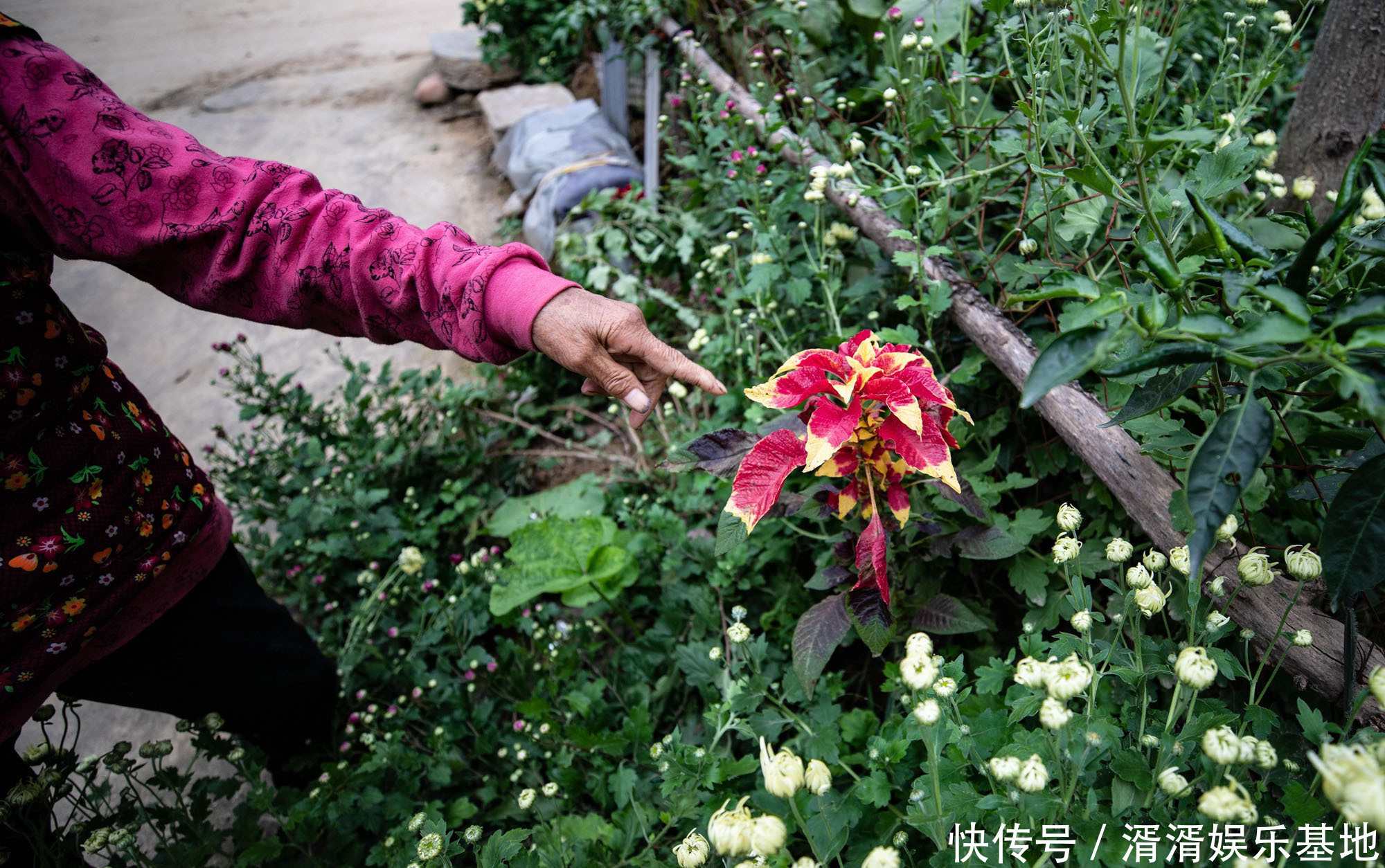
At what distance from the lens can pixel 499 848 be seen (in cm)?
114

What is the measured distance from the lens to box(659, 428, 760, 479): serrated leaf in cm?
141

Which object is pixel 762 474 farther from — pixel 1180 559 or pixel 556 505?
pixel 556 505

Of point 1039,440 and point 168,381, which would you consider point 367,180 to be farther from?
point 1039,440

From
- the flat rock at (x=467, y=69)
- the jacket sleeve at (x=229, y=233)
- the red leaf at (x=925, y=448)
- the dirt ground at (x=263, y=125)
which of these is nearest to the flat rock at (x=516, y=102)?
the dirt ground at (x=263, y=125)

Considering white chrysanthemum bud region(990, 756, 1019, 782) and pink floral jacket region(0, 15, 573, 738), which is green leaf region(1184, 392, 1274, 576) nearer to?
white chrysanthemum bud region(990, 756, 1019, 782)

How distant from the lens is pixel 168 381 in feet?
12.1

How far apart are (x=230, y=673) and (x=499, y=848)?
2.85ft

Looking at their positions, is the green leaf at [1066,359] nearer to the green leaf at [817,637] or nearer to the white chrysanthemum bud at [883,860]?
the white chrysanthemum bud at [883,860]

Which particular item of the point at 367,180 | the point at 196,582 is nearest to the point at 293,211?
the point at 196,582

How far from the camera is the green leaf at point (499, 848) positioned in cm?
112

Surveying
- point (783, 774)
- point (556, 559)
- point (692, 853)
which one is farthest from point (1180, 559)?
point (556, 559)

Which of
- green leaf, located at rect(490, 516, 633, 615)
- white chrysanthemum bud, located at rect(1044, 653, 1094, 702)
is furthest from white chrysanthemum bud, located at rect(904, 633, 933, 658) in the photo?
green leaf, located at rect(490, 516, 633, 615)

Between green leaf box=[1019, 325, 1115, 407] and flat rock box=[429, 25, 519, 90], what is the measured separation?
6143 millimetres

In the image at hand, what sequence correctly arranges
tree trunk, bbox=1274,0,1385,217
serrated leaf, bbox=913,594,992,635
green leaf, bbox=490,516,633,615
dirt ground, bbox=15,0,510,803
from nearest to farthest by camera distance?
serrated leaf, bbox=913,594,992,635
tree trunk, bbox=1274,0,1385,217
green leaf, bbox=490,516,633,615
dirt ground, bbox=15,0,510,803
